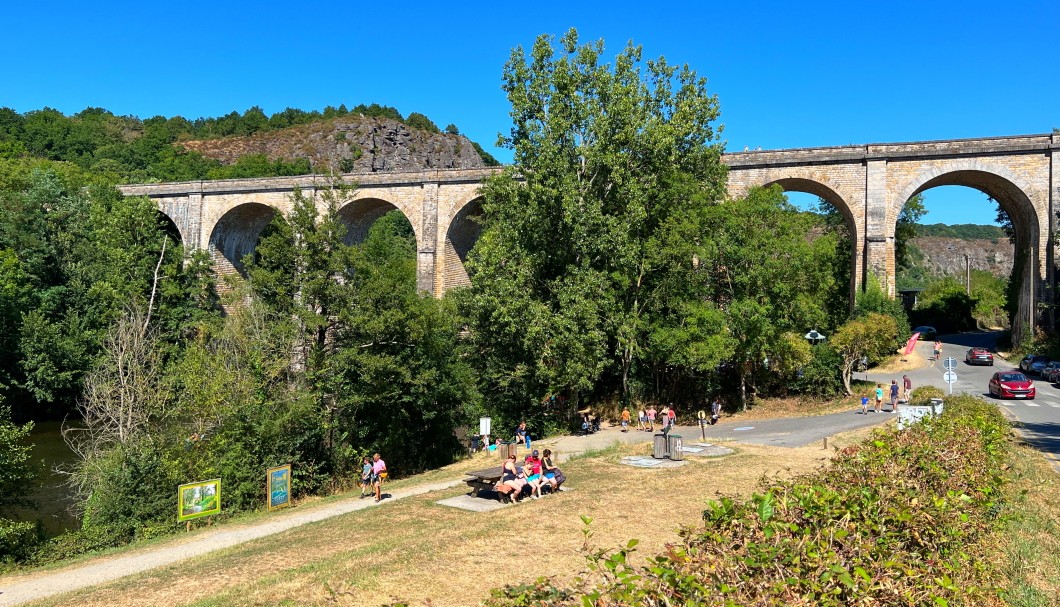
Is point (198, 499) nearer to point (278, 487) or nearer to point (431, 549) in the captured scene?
point (278, 487)

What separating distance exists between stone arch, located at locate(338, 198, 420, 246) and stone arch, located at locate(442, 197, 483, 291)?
207 cm

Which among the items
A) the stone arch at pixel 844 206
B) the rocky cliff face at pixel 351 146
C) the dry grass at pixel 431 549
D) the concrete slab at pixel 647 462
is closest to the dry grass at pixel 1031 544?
the dry grass at pixel 431 549

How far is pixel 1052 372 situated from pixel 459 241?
1118 inches

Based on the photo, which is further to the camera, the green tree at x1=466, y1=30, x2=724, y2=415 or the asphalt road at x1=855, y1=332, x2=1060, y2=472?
the green tree at x1=466, y1=30, x2=724, y2=415

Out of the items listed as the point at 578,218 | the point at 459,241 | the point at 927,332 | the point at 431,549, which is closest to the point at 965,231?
the point at 927,332

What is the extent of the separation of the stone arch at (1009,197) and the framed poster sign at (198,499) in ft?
93.6

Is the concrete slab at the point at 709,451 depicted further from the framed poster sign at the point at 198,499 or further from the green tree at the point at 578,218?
the framed poster sign at the point at 198,499

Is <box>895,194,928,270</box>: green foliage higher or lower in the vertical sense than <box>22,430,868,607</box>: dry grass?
higher

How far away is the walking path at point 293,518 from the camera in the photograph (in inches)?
409

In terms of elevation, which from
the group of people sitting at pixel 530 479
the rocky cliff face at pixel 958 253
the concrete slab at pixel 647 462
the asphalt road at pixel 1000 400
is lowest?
the concrete slab at pixel 647 462

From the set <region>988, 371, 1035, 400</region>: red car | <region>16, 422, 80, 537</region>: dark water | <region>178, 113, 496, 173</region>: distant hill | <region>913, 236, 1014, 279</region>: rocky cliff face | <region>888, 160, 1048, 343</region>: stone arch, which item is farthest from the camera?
<region>913, 236, 1014, 279</region>: rocky cliff face

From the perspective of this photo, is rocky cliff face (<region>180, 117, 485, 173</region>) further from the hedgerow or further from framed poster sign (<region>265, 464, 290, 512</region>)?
the hedgerow

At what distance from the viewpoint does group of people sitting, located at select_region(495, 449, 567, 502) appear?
1198 cm

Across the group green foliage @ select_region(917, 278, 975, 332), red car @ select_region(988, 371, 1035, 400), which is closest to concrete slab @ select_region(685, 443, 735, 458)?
red car @ select_region(988, 371, 1035, 400)
